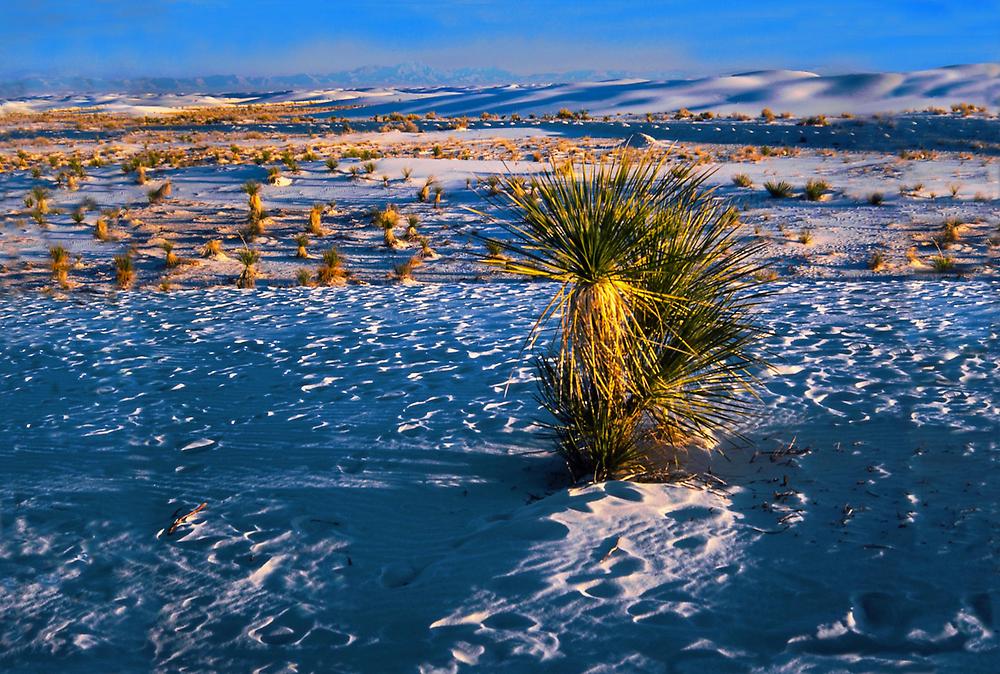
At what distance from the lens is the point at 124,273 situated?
40.8 feet

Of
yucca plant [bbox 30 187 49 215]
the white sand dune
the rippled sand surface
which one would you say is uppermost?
the white sand dune

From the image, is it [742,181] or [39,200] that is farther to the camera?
[742,181]

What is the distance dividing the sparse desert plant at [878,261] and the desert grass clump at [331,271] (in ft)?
24.4

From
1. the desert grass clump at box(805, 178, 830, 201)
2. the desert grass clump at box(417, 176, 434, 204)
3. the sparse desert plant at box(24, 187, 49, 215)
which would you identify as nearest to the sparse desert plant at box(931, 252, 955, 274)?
the desert grass clump at box(805, 178, 830, 201)

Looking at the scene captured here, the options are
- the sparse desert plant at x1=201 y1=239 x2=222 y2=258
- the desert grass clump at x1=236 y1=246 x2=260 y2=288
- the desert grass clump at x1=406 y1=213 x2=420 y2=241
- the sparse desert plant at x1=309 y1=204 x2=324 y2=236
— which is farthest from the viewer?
the sparse desert plant at x1=309 y1=204 x2=324 y2=236

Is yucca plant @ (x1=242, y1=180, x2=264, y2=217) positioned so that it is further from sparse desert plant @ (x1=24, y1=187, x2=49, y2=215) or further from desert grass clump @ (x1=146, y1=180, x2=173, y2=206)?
sparse desert plant @ (x1=24, y1=187, x2=49, y2=215)

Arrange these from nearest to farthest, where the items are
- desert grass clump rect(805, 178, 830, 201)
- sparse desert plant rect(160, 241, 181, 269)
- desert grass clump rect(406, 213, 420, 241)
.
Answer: sparse desert plant rect(160, 241, 181, 269) → desert grass clump rect(406, 213, 420, 241) → desert grass clump rect(805, 178, 830, 201)

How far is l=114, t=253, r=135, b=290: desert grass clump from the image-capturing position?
12.3 m

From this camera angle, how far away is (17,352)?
27.5 ft

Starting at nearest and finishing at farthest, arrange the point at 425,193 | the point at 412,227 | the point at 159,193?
1. the point at 412,227
2. the point at 425,193
3. the point at 159,193

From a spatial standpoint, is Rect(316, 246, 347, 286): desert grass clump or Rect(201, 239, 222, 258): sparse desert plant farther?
Rect(201, 239, 222, 258): sparse desert plant

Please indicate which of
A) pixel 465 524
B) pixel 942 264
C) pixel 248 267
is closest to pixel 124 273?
pixel 248 267

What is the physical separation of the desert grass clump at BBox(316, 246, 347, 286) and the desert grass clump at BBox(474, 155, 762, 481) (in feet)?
25.4

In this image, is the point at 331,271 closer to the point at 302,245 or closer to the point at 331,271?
the point at 331,271
